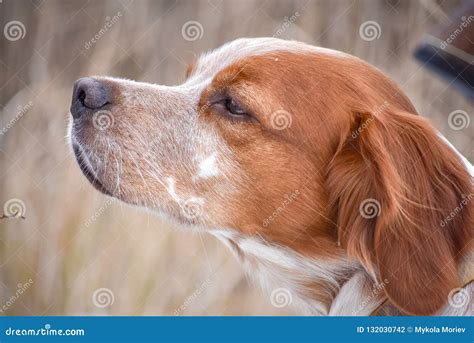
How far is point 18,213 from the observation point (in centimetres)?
392

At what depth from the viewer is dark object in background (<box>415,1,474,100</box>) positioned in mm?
3748

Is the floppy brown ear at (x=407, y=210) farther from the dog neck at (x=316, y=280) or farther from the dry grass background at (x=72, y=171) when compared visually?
the dry grass background at (x=72, y=171)

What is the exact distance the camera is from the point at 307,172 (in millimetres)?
3094

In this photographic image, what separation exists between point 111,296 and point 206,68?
1292 mm

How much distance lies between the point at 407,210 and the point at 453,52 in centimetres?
116

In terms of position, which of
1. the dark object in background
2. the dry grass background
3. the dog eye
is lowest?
the dry grass background

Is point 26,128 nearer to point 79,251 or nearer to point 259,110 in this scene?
point 79,251

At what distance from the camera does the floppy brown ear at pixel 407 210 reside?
9.57 feet

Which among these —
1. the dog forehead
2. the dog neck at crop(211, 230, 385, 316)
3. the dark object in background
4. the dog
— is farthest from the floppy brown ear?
the dark object in background

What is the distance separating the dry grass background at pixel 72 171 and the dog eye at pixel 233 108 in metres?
0.82

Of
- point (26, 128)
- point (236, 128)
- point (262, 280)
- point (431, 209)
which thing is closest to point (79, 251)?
point (26, 128)

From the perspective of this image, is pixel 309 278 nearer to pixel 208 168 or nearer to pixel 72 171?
pixel 208 168

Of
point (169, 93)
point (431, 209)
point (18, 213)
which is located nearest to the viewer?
point (431, 209)

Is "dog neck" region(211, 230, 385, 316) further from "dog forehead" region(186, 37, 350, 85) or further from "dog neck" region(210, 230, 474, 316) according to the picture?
"dog forehead" region(186, 37, 350, 85)
